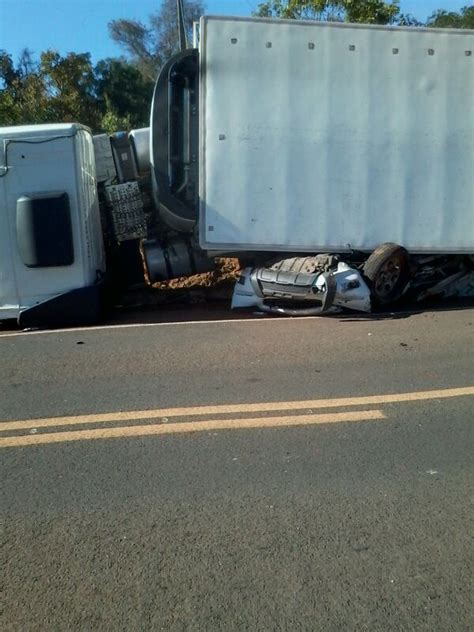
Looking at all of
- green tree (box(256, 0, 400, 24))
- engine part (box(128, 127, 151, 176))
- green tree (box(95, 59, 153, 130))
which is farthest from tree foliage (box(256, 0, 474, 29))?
green tree (box(95, 59, 153, 130))

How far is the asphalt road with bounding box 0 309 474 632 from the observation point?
2.76 meters

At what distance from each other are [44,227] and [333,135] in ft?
12.8

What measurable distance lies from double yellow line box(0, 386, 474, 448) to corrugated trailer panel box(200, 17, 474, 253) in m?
3.93

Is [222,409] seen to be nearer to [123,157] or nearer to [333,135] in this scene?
[333,135]

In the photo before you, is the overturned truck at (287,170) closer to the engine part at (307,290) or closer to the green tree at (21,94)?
the engine part at (307,290)

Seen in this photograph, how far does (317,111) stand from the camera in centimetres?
824

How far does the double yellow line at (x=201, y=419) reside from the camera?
174 inches

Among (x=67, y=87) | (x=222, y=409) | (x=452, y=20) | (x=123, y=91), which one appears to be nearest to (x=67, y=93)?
(x=67, y=87)

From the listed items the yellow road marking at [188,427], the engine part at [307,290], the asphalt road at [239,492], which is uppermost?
the engine part at [307,290]

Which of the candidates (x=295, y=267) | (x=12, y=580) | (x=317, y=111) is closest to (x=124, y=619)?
(x=12, y=580)

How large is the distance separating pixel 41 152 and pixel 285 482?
5.70 m

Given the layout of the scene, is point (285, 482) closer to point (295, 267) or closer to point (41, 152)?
point (295, 267)

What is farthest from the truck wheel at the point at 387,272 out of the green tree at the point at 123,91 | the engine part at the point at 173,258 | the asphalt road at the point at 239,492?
the green tree at the point at 123,91

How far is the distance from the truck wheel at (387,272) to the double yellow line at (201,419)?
339 centimetres
